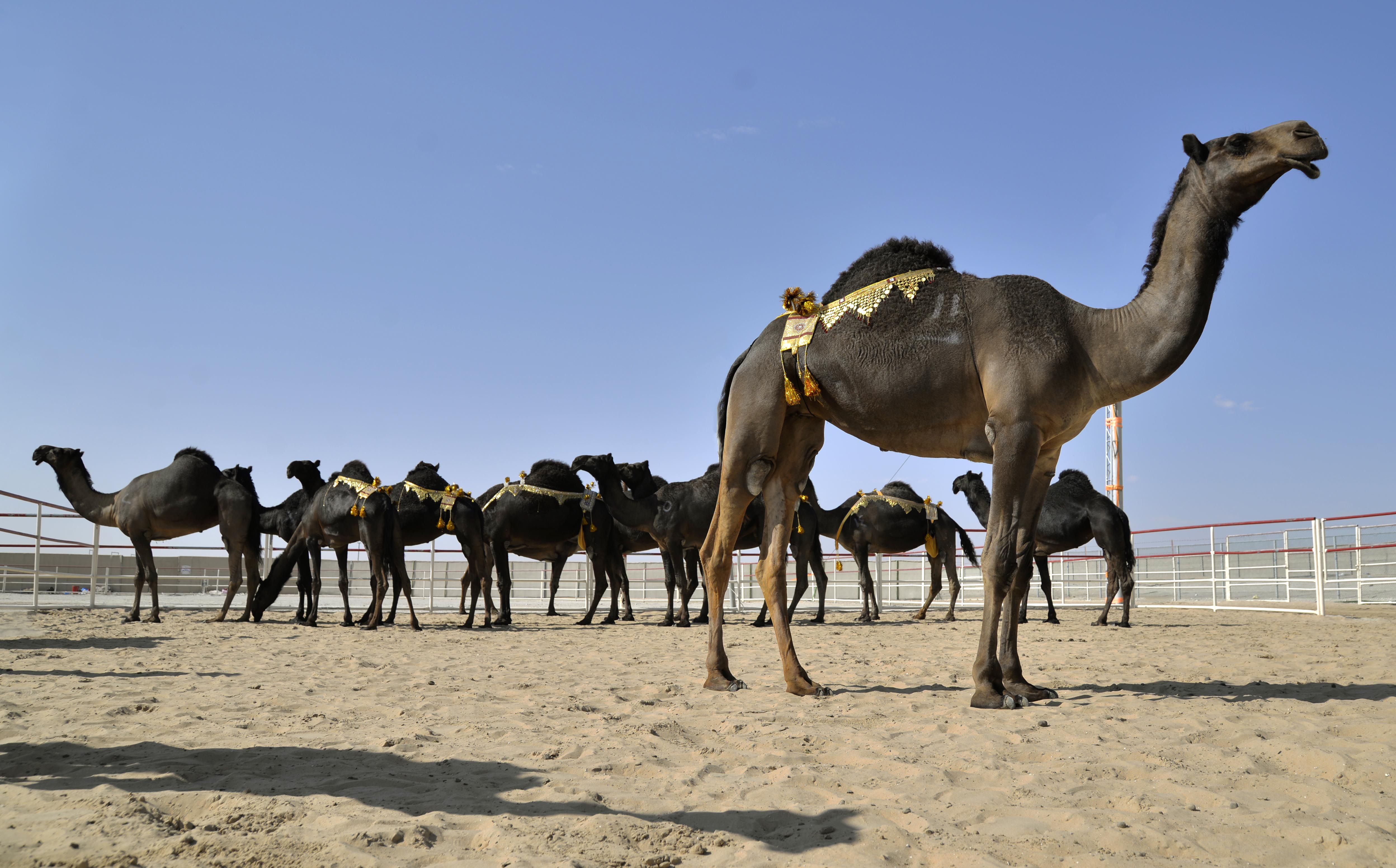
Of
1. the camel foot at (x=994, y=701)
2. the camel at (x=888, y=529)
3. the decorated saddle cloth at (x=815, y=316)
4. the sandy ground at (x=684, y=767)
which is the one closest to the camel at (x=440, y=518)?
the camel at (x=888, y=529)

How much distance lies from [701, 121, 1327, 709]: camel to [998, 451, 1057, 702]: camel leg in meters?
0.01

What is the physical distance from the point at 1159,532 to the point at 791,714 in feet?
53.7

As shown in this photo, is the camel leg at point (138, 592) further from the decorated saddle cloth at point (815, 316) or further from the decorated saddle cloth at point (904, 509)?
the decorated saddle cloth at point (815, 316)

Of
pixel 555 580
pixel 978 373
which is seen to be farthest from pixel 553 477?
pixel 978 373

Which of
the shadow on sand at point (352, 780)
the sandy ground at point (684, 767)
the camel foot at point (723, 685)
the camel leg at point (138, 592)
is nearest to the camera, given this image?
the sandy ground at point (684, 767)

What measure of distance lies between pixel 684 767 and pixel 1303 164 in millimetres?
4652

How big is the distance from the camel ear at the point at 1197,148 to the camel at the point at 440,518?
11028mm

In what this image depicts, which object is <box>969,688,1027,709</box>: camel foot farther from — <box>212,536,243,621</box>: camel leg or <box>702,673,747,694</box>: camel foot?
<box>212,536,243,621</box>: camel leg

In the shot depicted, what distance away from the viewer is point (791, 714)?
16.4 feet

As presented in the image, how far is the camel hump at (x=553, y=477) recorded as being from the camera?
604 inches

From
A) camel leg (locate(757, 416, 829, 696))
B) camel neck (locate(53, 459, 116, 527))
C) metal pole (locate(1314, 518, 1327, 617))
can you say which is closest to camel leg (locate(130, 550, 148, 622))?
camel neck (locate(53, 459, 116, 527))

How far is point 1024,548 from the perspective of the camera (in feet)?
19.5

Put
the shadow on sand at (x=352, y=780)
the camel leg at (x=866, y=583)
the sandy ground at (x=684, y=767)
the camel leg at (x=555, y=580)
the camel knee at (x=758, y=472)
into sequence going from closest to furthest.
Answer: the sandy ground at (x=684, y=767) < the shadow on sand at (x=352, y=780) < the camel knee at (x=758, y=472) < the camel leg at (x=866, y=583) < the camel leg at (x=555, y=580)

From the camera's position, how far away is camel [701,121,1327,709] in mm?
5367
